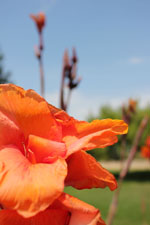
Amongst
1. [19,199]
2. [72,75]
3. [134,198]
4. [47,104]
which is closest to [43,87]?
[72,75]

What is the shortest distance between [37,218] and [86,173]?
80 mm

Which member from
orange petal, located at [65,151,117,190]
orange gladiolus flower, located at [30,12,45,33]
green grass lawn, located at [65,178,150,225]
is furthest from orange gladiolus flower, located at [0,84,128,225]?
green grass lawn, located at [65,178,150,225]

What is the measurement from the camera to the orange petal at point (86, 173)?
0.40m

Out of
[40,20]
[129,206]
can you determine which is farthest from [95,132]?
[129,206]

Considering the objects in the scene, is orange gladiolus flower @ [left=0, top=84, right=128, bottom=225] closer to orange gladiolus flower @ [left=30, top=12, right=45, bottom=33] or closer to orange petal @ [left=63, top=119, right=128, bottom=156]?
orange petal @ [left=63, top=119, right=128, bottom=156]

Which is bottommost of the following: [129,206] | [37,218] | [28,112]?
[129,206]

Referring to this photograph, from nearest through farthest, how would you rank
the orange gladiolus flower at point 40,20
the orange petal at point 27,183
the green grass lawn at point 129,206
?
the orange petal at point 27,183
the orange gladiolus flower at point 40,20
the green grass lawn at point 129,206

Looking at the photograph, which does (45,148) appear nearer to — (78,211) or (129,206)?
(78,211)

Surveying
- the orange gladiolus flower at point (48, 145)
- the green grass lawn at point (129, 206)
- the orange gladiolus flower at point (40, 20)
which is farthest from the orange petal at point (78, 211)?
the green grass lawn at point (129, 206)

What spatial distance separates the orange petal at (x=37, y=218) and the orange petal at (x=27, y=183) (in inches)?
1.9

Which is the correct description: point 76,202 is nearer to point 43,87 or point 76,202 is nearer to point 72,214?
point 72,214

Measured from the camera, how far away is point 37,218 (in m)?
0.37

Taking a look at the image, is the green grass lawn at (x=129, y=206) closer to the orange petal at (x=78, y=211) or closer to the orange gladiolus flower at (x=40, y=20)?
the orange gladiolus flower at (x=40, y=20)

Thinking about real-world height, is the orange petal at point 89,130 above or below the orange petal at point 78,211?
above
